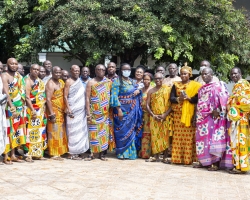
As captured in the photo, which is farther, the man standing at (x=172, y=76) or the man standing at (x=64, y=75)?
the man standing at (x=64, y=75)

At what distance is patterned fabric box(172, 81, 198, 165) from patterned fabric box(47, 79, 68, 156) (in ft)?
7.10

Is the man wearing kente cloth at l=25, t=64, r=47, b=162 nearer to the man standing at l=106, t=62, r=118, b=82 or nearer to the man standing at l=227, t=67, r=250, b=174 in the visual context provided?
the man standing at l=106, t=62, r=118, b=82

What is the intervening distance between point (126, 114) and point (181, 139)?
1.22 metres

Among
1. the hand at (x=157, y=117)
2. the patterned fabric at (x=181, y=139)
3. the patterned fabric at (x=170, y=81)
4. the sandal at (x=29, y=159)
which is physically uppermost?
the patterned fabric at (x=170, y=81)

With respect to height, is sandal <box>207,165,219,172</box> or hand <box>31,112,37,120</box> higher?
hand <box>31,112,37,120</box>

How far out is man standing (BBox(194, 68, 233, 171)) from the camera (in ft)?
25.3

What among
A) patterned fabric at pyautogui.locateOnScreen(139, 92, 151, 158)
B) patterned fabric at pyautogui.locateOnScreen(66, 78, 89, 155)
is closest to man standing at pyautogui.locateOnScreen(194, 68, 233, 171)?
patterned fabric at pyautogui.locateOnScreen(139, 92, 151, 158)

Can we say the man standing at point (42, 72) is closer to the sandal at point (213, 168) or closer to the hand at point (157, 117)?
the hand at point (157, 117)

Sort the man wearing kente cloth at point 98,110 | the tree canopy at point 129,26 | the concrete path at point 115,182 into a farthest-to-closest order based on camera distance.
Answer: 1. the tree canopy at point 129,26
2. the man wearing kente cloth at point 98,110
3. the concrete path at point 115,182

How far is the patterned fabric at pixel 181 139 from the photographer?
820 cm

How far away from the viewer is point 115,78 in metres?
8.80

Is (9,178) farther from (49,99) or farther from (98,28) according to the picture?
(98,28)

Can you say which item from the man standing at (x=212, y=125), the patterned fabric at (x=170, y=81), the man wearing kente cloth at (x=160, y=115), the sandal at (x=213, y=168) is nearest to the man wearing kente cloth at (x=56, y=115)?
the man wearing kente cloth at (x=160, y=115)

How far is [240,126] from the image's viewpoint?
753cm
